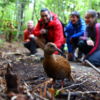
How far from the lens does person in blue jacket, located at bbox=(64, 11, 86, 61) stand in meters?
7.78

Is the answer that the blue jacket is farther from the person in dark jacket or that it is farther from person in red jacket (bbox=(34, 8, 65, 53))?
person in red jacket (bbox=(34, 8, 65, 53))

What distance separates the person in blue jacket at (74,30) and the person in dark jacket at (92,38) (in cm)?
59

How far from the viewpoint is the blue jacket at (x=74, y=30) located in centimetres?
782

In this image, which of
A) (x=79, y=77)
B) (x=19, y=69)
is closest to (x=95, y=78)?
(x=79, y=77)

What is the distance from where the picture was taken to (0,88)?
10.8 ft

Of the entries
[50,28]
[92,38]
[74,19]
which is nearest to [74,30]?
[74,19]

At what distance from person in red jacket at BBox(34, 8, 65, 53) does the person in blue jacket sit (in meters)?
0.71

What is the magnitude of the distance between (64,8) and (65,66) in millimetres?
9945

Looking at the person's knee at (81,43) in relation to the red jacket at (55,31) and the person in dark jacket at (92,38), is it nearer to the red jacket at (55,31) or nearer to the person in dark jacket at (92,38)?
the person in dark jacket at (92,38)

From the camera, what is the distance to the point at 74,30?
26.3 feet

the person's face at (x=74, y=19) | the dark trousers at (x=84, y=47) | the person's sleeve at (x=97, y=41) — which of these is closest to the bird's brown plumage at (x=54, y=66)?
the person's sleeve at (x=97, y=41)

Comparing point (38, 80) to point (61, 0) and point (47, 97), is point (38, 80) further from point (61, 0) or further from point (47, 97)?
point (61, 0)

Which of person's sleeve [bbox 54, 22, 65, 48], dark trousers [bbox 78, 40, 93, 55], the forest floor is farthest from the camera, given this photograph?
dark trousers [bbox 78, 40, 93, 55]

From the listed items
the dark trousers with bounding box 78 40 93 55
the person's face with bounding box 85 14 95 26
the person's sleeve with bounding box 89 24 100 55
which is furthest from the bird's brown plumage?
the dark trousers with bounding box 78 40 93 55
